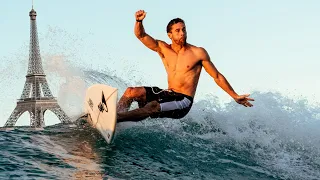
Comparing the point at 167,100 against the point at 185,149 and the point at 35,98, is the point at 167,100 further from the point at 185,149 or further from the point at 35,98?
the point at 35,98

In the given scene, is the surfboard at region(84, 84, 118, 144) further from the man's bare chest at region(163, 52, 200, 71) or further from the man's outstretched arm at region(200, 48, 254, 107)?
the man's outstretched arm at region(200, 48, 254, 107)

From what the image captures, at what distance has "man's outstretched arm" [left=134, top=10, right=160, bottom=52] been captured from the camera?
30.1 ft

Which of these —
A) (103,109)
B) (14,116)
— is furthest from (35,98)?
(103,109)

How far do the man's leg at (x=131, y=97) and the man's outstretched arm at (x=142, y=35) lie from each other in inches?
36.3

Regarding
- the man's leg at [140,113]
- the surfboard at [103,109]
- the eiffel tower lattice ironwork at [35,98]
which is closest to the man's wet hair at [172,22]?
the man's leg at [140,113]

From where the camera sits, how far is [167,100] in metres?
9.80

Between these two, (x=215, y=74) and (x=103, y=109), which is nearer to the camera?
(x=103, y=109)

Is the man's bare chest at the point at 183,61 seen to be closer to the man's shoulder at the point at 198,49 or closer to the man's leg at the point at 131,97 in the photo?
the man's shoulder at the point at 198,49

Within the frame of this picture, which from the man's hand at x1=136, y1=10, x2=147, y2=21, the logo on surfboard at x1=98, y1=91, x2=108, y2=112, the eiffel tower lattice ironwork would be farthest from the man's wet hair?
the eiffel tower lattice ironwork

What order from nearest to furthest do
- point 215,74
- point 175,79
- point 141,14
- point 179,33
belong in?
point 141,14 → point 179,33 → point 175,79 → point 215,74

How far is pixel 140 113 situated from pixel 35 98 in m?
47.4

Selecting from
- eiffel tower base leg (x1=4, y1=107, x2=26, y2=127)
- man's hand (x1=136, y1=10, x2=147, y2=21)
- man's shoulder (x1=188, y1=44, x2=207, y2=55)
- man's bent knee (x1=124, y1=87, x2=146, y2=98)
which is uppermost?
man's hand (x1=136, y1=10, x2=147, y2=21)

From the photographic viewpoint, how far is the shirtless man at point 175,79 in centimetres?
970

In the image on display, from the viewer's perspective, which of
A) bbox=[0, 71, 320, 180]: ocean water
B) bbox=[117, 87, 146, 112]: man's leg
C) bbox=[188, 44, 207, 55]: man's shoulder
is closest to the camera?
bbox=[0, 71, 320, 180]: ocean water
